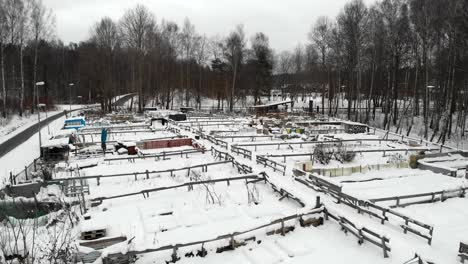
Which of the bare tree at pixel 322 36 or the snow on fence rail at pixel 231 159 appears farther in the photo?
the bare tree at pixel 322 36

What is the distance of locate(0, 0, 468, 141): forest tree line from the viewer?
29359 mm

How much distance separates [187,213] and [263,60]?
5033 cm

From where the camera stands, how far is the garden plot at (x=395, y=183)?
12.6 m

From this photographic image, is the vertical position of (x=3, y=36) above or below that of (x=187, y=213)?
above

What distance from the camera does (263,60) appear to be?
57.8 m

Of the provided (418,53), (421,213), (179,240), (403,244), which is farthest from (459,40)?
(179,240)

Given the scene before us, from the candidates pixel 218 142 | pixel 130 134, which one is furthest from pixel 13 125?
pixel 218 142

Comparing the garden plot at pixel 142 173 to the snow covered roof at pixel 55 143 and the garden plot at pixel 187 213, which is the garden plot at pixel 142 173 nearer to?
the garden plot at pixel 187 213

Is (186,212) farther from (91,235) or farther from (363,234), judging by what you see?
(363,234)

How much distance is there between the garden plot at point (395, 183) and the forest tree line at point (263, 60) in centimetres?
1340

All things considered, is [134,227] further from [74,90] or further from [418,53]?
[74,90]

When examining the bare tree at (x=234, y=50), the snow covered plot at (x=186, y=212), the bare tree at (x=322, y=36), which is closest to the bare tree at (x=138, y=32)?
the bare tree at (x=234, y=50)

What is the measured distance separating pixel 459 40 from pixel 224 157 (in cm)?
2190

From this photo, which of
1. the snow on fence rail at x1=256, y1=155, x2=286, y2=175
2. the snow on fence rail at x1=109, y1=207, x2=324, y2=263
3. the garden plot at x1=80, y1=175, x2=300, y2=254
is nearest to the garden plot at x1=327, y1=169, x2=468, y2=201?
the snow on fence rail at x1=256, y1=155, x2=286, y2=175
